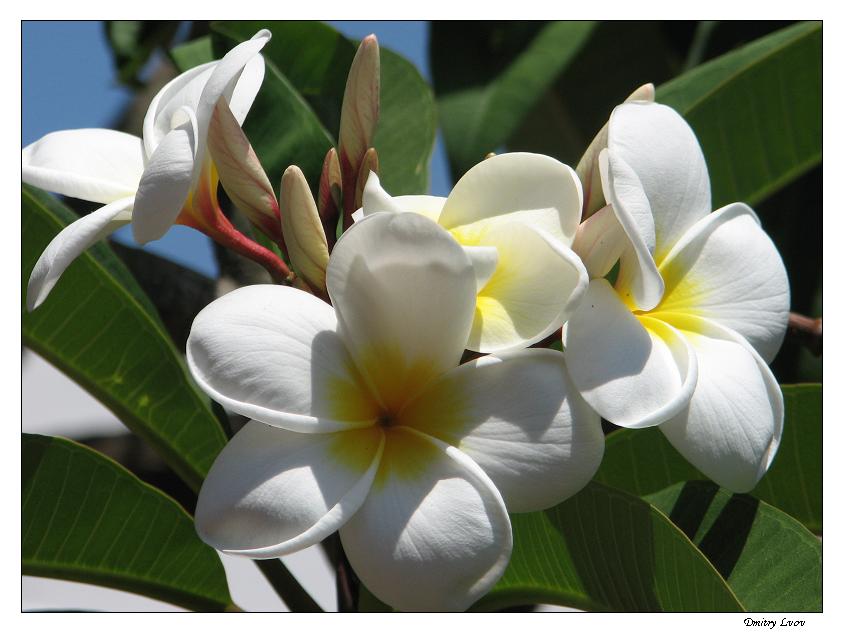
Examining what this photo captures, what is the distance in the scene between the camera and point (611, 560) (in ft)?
3.18

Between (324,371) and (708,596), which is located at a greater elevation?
(324,371)

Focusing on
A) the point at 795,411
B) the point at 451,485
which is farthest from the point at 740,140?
the point at 451,485

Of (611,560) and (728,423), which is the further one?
(611,560)

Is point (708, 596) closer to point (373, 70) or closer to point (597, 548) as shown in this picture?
point (597, 548)

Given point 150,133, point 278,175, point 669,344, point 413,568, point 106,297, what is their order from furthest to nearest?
point 278,175, point 106,297, point 150,133, point 669,344, point 413,568

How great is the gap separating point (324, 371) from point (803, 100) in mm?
953

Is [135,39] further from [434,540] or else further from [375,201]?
[434,540]

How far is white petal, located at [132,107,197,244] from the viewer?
2.63 feet

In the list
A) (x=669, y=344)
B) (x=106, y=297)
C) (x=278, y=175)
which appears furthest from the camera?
(x=278, y=175)

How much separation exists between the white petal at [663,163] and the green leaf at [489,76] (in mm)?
811

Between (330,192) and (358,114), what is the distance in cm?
9

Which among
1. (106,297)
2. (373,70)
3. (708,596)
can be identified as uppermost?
(373,70)

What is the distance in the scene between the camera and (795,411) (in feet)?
3.84

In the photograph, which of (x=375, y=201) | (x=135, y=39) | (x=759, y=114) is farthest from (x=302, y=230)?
(x=135, y=39)
